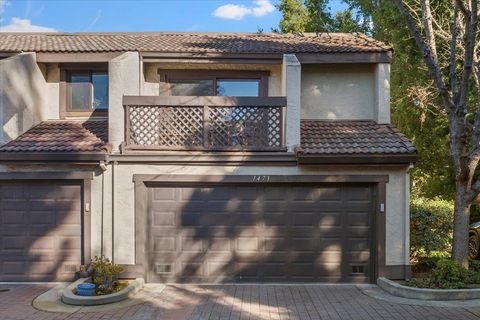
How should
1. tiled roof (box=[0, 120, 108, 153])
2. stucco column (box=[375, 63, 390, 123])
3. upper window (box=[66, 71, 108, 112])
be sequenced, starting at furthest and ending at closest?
1. upper window (box=[66, 71, 108, 112])
2. stucco column (box=[375, 63, 390, 123])
3. tiled roof (box=[0, 120, 108, 153])

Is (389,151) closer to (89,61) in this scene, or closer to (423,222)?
(423,222)

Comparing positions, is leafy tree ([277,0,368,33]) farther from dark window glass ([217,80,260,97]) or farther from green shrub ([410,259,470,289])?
green shrub ([410,259,470,289])

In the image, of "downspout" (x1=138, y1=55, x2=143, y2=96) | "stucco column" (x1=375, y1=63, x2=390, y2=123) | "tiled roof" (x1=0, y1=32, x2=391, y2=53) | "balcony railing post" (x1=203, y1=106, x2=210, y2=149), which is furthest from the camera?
"tiled roof" (x1=0, y1=32, x2=391, y2=53)

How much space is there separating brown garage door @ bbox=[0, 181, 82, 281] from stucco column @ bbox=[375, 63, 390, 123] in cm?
740

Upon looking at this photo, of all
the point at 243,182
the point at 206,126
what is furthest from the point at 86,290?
the point at 206,126

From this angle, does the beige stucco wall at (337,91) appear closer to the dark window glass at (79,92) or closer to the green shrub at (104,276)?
the dark window glass at (79,92)

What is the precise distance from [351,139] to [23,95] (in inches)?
312

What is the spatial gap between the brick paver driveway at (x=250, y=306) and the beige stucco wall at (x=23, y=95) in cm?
371

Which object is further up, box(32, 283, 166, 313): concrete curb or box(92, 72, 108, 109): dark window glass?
box(92, 72, 108, 109): dark window glass

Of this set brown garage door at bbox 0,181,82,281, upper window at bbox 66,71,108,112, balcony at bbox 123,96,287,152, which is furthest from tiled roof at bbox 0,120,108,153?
balcony at bbox 123,96,287,152

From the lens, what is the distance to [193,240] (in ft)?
30.6

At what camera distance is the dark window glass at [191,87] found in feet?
36.6

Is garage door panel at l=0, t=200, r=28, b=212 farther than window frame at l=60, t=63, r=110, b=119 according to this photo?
No

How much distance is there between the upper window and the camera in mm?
11211
